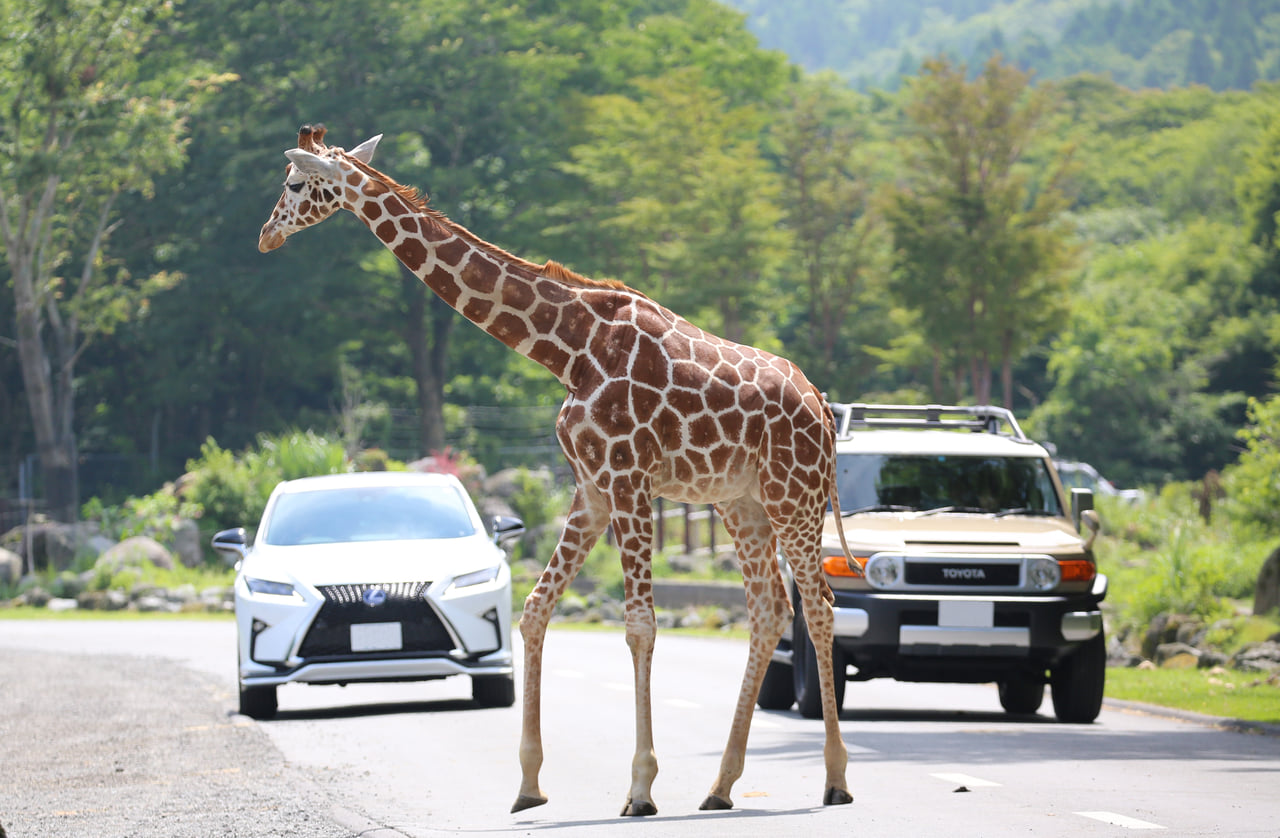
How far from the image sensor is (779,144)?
5641cm

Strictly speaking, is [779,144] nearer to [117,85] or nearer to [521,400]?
[521,400]

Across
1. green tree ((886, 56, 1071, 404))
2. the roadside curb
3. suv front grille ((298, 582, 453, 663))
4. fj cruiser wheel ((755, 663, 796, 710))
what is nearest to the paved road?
the roadside curb

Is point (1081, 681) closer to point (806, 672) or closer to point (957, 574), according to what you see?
point (957, 574)

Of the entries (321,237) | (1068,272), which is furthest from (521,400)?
(1068,272)

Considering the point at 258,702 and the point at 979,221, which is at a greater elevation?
the point at 979,221

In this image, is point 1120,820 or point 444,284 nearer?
point 1120,820

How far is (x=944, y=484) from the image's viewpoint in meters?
14.6

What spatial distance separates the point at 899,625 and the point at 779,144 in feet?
145

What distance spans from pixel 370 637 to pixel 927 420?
5.12 m

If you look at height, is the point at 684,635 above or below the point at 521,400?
below

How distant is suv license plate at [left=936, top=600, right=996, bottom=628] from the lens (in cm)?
1334

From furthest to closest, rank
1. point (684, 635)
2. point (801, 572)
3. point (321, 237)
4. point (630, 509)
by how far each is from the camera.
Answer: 1. point (321, 237)
2. point (684, 635)
3. point (801, 572)
4. point (630, 509)

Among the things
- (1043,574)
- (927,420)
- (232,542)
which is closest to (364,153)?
(232,542)

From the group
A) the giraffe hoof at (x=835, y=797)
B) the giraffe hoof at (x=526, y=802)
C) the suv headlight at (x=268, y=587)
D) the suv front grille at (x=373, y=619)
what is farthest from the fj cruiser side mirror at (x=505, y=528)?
the giraffe hoof at (x=526, y=802)
